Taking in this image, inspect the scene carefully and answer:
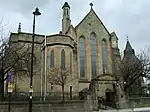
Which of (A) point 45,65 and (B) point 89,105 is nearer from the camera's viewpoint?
(B) point 89,105

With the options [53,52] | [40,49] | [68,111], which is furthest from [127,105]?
[40,49]

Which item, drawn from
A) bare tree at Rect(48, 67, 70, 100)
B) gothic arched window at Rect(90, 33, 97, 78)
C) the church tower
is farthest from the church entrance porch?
the church tower

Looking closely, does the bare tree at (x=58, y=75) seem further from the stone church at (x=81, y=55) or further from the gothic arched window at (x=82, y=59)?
the gothic arched window at (x=82, y=59)

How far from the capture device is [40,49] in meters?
41.1

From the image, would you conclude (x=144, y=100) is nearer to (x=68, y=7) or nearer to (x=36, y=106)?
(x=36, y=106)

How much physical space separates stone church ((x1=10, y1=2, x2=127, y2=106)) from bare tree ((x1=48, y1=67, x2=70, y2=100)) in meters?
0.96

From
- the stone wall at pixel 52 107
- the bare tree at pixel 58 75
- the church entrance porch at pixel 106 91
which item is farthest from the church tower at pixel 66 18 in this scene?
the stone wall at pixel 52 107

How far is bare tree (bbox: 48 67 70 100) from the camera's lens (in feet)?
106

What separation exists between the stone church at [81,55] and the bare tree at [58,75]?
0.96 m

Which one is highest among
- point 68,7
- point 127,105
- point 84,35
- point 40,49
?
point 68,7

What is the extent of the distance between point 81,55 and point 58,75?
10.2 m

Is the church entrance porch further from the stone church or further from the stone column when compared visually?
the stone column

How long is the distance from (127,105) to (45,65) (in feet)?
48.8

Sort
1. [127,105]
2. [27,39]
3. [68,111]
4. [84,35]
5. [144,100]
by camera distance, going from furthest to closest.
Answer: [84,35]
[27,39]
[144,100]
[127,105]
[68,111]
